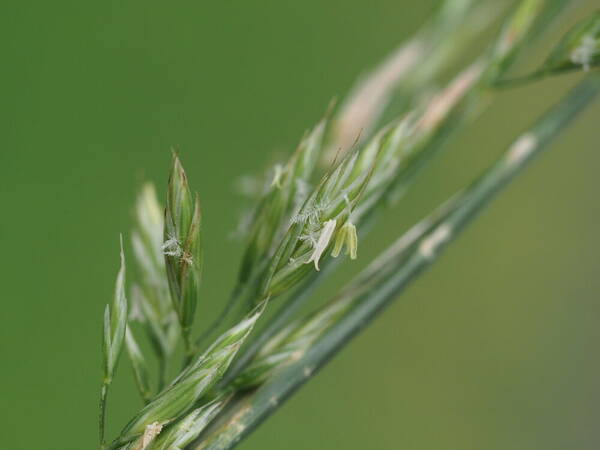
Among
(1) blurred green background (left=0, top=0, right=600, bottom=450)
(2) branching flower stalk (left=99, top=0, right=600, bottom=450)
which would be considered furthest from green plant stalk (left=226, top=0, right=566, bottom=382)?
(1) blurred green background (left=0, top=0, right=600, bottom=450)

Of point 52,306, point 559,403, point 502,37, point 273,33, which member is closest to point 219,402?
point 502,37

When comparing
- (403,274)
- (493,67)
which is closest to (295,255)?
(403,274)

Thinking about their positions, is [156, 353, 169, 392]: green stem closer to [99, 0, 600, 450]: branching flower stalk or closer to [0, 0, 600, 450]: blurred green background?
[99, 0, 600, 450]: branching flower stalk

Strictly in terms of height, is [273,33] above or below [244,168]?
above

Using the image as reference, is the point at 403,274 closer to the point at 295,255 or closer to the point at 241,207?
the point at 295,255

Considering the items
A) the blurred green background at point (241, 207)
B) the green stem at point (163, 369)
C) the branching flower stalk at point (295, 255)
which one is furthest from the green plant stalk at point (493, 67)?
the blurred green background at point (241, 207)

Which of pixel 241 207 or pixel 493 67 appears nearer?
pixel 493 67

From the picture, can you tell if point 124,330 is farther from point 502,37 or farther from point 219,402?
point 502,37
